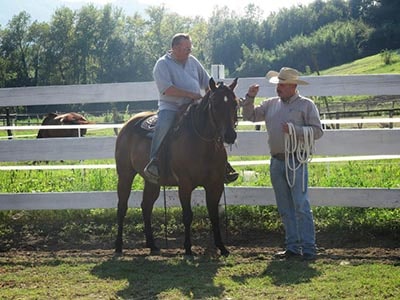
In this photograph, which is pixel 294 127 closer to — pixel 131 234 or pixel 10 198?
pixel 131 234

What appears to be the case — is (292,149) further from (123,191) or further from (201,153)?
(123,191)

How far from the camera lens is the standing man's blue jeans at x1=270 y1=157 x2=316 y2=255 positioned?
664 cm

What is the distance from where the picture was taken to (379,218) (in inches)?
300

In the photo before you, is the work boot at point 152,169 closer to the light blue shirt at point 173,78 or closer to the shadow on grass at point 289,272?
the light blue shirt at point 173,78

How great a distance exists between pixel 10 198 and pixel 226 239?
113 inches

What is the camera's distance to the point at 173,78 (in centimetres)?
713

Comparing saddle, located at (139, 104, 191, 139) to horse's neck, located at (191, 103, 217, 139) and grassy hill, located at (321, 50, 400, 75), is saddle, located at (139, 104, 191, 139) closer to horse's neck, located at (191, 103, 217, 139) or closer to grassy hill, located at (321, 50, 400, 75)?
horse's neck, located at (191, 103, 217, 139)

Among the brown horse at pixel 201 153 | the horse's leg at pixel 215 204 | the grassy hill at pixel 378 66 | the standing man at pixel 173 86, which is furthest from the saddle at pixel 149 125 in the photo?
the grassy hill at pixel 378 66

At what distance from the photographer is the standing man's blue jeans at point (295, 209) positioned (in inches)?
261

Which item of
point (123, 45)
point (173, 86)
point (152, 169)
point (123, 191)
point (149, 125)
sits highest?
point (123, 45)

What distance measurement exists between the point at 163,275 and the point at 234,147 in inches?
90.8

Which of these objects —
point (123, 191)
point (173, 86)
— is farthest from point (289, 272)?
point (123, 191)

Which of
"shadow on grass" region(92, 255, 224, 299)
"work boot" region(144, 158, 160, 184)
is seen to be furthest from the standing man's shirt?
"shadow on grass" region(92, 255, 224, 299)

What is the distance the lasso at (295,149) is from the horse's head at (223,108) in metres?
0.60
